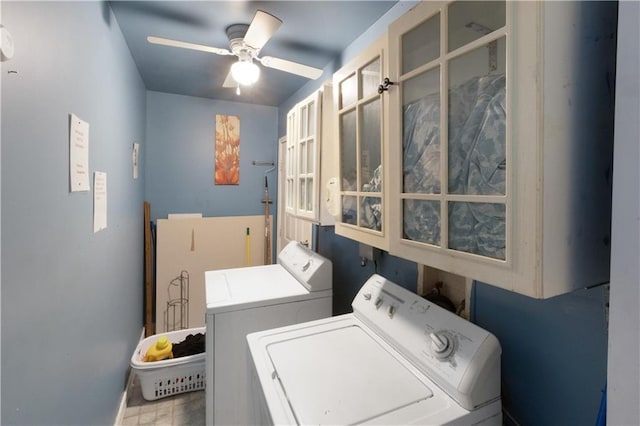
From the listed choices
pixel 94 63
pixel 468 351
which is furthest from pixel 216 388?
pixel 94 63

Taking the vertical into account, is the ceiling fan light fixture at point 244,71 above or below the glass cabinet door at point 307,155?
above

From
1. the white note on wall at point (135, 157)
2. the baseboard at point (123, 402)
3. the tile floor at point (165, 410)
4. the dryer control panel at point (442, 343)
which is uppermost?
the white note on wall at point (135, 157)

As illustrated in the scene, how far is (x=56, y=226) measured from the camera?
3.42ft

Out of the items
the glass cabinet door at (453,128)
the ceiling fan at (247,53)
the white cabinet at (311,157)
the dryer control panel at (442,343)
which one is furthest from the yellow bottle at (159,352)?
the glass cabinet door at (453,128)

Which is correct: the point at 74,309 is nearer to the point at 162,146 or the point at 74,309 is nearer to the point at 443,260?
the point at 443,260

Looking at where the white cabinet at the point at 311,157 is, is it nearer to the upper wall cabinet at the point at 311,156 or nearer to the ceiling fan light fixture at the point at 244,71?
the upper wall cabinet at the point at 311,156

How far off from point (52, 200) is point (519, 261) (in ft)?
4.58

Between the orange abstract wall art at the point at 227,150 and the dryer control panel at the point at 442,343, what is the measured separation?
104 inches

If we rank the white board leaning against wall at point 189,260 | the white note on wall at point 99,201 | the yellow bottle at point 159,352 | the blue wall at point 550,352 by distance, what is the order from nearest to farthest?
the blue wall at point 550,352 < the white note on wall at point 99,201 < the yellow bottle at point 159,352 < the white board leaning against wall at point 189,260

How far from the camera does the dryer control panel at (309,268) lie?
72.7 inches

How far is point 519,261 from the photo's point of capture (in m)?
0.67

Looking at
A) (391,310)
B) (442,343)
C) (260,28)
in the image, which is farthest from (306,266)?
(260,28)

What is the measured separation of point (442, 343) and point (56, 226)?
4.50 feet

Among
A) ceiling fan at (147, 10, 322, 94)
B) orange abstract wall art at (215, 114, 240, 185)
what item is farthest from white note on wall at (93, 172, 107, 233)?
orange abstract wall art at (215, 114, 240, 185)
